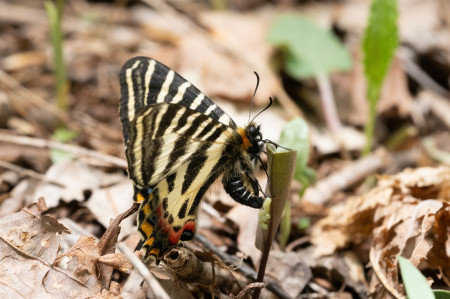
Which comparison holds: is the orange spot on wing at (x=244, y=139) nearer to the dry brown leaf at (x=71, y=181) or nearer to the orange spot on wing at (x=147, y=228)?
the orange spot on wing at (x=147, y=228)

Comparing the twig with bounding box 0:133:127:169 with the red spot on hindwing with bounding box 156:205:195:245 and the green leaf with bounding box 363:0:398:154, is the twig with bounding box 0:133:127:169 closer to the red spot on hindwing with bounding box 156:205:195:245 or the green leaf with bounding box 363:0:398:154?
the red spot on hindwing with bounding box 156:205:195:245

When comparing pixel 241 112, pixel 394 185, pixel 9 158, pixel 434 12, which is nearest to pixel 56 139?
pixel 9 158

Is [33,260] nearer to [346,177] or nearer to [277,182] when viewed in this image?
[277,182]

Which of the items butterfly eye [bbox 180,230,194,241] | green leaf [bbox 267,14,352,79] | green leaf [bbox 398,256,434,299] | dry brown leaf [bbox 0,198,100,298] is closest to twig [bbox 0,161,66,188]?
dry brown leaf [bbox 0,198,100,298]

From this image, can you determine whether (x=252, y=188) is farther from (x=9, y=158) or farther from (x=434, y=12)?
(x=434, y=12)

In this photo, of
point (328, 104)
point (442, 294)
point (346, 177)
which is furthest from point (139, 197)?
point (328, 104)
